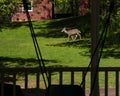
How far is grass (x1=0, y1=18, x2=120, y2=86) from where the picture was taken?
17.2 meters

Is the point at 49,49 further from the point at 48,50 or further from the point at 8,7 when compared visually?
the point at 8,7

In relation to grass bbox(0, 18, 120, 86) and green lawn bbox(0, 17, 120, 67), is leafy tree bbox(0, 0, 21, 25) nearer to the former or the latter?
grass bbox(0, 18, 120, 86)

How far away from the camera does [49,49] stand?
22.6 meters

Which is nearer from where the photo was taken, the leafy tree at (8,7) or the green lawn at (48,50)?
the leafy tree at (8,7)

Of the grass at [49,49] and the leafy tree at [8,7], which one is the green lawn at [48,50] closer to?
the grass at [49,49]

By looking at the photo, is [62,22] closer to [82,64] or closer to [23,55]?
[23,55]

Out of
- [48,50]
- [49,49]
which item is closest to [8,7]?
[48,50]

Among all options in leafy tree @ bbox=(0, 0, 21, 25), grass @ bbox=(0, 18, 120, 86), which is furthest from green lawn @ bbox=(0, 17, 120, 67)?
leafy tree @ bbox=(0, 0, 21, 25)

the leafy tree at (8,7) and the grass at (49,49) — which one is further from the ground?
the leafy tree at (8,7)

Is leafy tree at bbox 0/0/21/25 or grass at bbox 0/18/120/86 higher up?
leafy tree at bbox 0/0/21/25

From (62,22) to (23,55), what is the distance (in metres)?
16.9

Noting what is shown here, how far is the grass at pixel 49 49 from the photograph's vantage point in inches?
679

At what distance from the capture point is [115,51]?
21.2 metres

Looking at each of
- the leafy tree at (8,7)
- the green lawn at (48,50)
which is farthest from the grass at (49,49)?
the leafy tree at (8,7)
